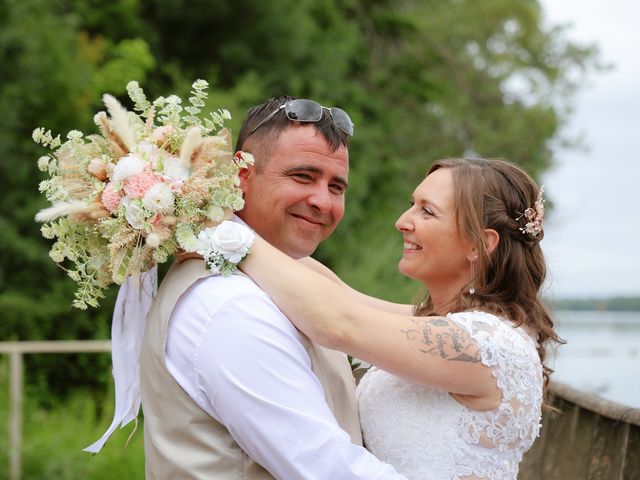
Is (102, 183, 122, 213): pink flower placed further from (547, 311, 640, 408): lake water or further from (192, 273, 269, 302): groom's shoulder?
(547, 311, 640, 408): lake water

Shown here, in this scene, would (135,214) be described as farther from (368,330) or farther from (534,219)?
(534,219)

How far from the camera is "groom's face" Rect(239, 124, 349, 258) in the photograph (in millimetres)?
3188

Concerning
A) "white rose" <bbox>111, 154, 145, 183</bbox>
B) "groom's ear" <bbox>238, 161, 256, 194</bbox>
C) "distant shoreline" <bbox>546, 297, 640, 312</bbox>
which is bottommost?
"white rose" <bbox>111, 154, 145, 183</bbox>

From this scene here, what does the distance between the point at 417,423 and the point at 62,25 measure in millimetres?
10647

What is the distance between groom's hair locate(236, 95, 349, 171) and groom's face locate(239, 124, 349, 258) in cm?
2

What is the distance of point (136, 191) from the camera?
2.67 metres

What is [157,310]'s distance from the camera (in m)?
2.81

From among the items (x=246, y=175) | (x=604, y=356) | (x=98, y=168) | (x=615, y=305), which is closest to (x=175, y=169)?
(x=98, y=168)

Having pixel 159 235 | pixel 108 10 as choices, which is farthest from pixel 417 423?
pixel 108 10

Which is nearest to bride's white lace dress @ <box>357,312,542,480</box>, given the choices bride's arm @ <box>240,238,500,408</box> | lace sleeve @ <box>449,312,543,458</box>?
lace sleeve @ <box>449,312,543,458</box>

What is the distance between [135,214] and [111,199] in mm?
111

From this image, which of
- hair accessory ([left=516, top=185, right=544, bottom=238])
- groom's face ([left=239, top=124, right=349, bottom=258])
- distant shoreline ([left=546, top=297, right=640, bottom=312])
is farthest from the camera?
distant shoreline ([left=546, top=297, right=640, bottom=312])

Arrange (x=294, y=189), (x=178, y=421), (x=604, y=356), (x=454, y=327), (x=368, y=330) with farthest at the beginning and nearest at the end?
(x=604, y=356), (x=294, y=189), (x=454, y=327), (x=368, y=330), (x=178, y=421)

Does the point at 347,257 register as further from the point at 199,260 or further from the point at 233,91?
the point at 199,260
